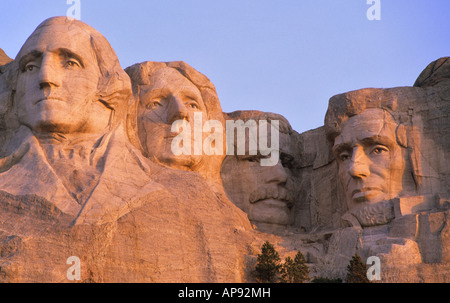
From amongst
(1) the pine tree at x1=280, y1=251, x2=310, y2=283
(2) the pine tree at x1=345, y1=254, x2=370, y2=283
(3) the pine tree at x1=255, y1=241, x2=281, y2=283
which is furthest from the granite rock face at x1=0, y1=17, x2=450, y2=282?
(1) the pine tree at x1=280, y1=251, x2=310, y2=283

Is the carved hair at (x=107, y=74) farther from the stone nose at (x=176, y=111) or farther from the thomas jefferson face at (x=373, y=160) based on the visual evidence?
the thomas jefferson face at (x=373, y=160)

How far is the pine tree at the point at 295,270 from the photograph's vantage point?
628 inches

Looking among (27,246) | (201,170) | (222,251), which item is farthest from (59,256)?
(201,170)

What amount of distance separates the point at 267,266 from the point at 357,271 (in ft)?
4.88

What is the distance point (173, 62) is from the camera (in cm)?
1938

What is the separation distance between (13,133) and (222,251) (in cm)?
464

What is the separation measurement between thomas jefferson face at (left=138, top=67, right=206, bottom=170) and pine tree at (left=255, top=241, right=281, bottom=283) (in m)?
2.96

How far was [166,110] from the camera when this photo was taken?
18.8 metres

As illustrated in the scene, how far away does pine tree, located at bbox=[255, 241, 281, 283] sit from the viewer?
635 inches

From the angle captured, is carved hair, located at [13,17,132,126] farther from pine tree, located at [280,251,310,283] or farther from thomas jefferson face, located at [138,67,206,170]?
pine tree, located at [280,251,310,283]

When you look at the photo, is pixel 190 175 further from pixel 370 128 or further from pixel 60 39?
pixel 370 128

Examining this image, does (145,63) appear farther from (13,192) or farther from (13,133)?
(13,192)

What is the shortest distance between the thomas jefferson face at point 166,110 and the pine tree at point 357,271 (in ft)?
13.3

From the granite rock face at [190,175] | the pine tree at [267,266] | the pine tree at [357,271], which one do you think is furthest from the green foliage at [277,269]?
the pine tree at [357,271]
